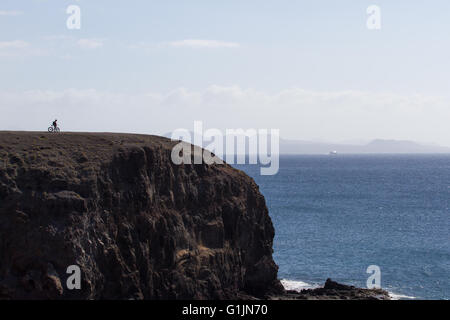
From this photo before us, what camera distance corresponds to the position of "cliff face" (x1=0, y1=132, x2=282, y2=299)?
42.3 metres

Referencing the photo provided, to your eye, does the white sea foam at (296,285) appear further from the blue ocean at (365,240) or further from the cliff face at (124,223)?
the cliff face at (124,223)

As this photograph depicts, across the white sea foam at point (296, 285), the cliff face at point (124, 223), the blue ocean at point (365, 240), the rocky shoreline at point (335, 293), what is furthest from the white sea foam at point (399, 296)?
the cliff face at point (124, 223)

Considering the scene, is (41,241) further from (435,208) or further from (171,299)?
(435,208)

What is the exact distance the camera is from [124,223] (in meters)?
47.7

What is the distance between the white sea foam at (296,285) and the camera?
64625mm

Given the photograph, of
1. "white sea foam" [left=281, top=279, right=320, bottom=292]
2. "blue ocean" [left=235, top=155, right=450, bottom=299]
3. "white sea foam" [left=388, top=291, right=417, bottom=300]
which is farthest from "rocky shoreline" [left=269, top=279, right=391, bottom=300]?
"white sea foam" [left=281, top=279, right=320, bottom=292]

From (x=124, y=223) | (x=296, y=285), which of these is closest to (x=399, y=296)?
(x=296, y=285)

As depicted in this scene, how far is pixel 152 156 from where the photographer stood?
52.8 m

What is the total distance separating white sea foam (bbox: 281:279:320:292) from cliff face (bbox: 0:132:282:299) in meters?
6.22

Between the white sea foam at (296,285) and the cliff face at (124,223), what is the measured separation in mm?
6217

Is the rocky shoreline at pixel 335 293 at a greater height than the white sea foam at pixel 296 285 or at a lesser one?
greater

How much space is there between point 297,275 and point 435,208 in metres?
71.8

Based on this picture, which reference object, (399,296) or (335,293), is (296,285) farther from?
(399,296)
